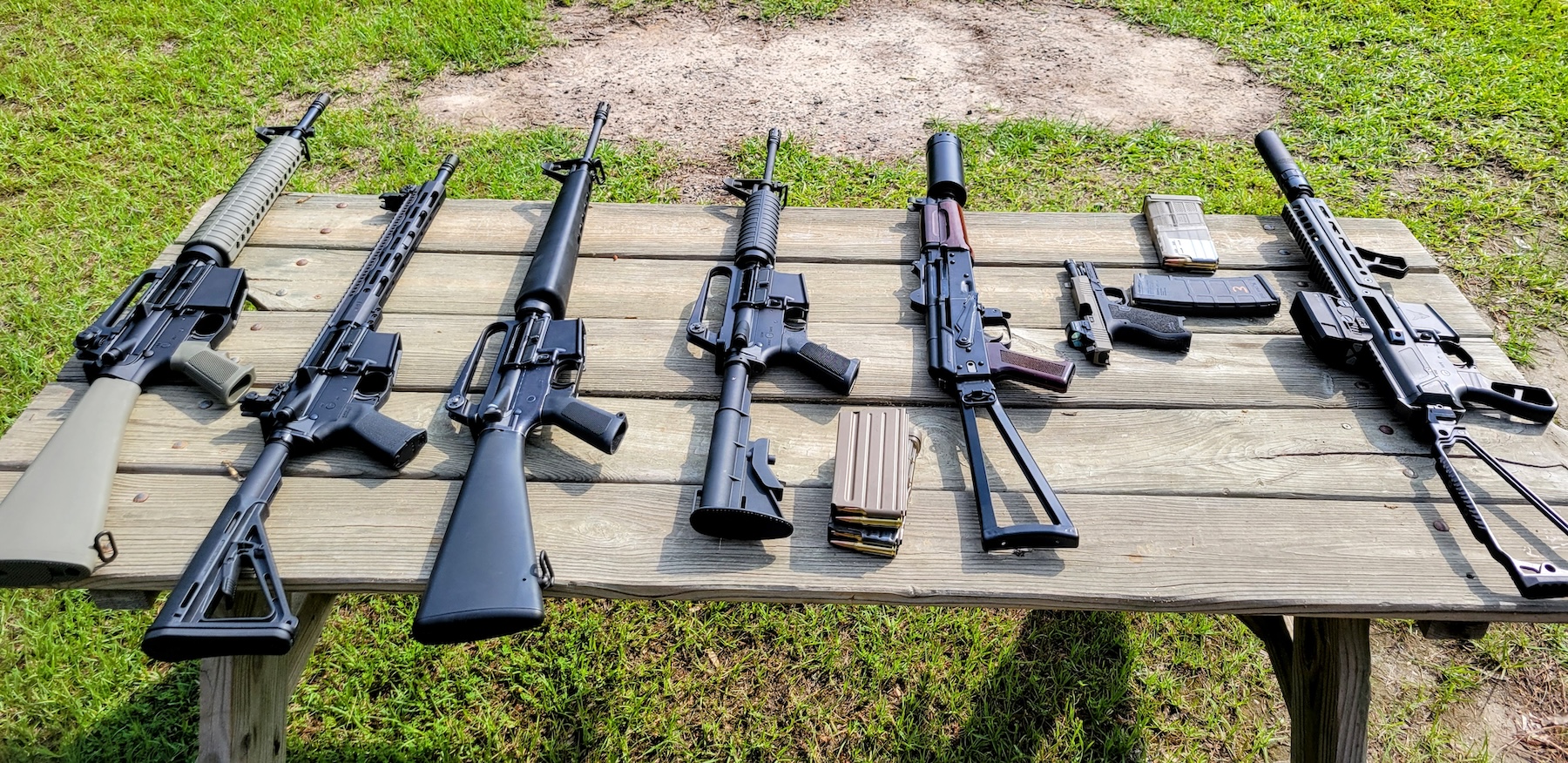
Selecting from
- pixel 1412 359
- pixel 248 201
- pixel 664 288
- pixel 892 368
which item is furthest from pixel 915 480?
pixel 248 201

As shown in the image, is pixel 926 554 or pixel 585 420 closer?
pixel 926 554

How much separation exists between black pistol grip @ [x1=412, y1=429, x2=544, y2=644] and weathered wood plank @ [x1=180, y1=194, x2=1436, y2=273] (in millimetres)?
1153

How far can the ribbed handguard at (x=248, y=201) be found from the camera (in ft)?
9.07

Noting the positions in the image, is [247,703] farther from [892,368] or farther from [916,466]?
[892,368]

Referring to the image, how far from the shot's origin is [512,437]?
212cm

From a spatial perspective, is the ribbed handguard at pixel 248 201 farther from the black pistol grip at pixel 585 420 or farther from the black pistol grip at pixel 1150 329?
the black pistol grip at pixel 1150 329

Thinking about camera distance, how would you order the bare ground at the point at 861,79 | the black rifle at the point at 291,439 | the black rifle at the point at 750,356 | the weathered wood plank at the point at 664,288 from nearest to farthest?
1. the black rifle at the point at 291,439
2. the black rifle at the point at 750,356
3. the weathered wood plank at the point at 664,288
4. the bare ground at the point at 861,79

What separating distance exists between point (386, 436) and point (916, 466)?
4.36ft

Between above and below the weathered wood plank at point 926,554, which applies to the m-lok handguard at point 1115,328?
above

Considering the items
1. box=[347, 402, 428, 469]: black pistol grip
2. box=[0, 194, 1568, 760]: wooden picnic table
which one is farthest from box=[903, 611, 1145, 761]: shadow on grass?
box=[347, 402, 428, 469]: black pistol grip

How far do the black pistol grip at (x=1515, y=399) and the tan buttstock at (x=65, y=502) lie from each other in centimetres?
333

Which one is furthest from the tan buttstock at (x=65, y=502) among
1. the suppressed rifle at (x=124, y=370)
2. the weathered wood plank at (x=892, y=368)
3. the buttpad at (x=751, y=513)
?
the buttpad at (x=751, y=513)

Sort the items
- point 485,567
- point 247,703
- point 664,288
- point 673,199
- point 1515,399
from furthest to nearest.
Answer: point 673,199
point 664,288
point 1515,399
point 247,703
point 485,567

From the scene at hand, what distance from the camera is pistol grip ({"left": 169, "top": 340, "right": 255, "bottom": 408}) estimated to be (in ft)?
7.52
